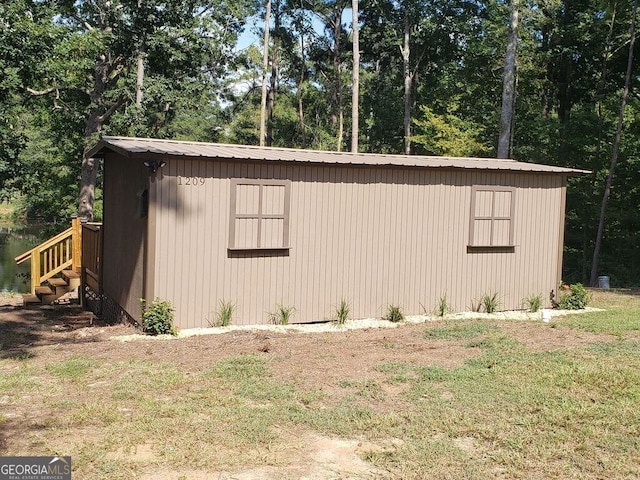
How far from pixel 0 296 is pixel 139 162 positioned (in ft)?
22.9

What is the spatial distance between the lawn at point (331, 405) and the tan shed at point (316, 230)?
962mm

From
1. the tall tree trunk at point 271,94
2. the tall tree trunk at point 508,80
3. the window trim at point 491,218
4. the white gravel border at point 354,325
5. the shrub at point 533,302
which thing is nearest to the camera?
the white gravel border at point 354,325

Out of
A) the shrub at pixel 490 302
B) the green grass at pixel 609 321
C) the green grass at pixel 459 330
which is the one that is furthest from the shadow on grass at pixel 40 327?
the green grass at pixel 609 321

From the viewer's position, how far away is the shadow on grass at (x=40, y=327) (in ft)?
25.5

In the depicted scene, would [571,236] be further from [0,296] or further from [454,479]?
[454,479]

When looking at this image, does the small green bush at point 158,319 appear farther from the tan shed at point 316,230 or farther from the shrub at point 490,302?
the shrub at point 490,302

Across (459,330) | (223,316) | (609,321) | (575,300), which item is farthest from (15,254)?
(609,321)

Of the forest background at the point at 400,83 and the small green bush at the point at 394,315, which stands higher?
the forest background at the point at 400,83

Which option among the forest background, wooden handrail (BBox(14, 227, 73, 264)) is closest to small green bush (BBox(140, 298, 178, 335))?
wooden handrail (BBox(14, 227, 73, 264))

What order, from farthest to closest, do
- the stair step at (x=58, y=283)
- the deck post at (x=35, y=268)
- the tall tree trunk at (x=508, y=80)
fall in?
the tall tree trunk at (x=508, y=80), the stair step at (x=58, y=283), the deck post at (x=35, y=268)

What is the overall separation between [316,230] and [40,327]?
4.19 meters

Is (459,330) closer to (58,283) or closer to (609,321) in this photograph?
(609,321)

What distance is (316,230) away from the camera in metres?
9.06

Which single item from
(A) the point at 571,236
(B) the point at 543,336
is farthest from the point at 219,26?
(B) the point at 543,336
